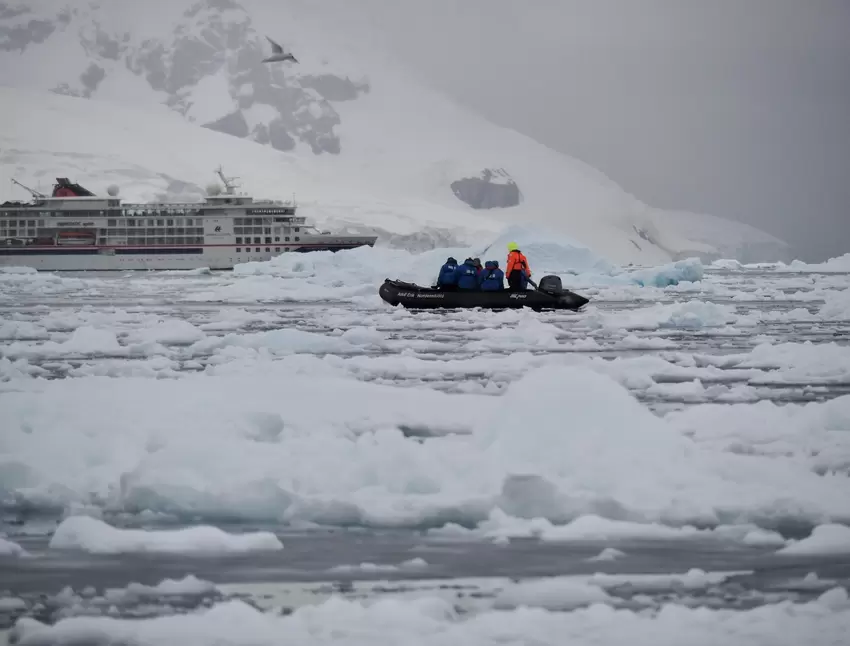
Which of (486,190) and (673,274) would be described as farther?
(486,190)

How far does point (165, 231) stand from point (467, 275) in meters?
49.7

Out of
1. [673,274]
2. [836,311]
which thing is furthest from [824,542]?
[673,274]

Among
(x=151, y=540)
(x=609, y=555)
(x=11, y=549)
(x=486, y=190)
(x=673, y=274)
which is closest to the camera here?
(x=609, y=555)

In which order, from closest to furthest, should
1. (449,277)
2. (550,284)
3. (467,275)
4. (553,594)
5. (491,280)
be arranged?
1. (553,594)
2. (467,275)
3. (449,277)
4. (491,280)
5. (550,284)

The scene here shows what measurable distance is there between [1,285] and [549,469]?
40930mm

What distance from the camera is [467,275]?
82.7 feet

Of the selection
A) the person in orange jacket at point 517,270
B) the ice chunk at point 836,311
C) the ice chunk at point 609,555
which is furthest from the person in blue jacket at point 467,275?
the ice chunk at point 609,555

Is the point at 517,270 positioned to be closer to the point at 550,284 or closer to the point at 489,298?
the point at 550,284

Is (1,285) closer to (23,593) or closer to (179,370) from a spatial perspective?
(179,370)

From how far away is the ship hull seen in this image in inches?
2689

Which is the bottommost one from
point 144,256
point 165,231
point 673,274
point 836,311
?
point 836,311

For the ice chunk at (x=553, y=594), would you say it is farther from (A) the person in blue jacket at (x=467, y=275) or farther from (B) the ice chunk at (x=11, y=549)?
(A) the person in blue jacket at (x=467, y=275)

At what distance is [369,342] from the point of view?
16422 millimetres

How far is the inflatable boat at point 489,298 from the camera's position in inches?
979
